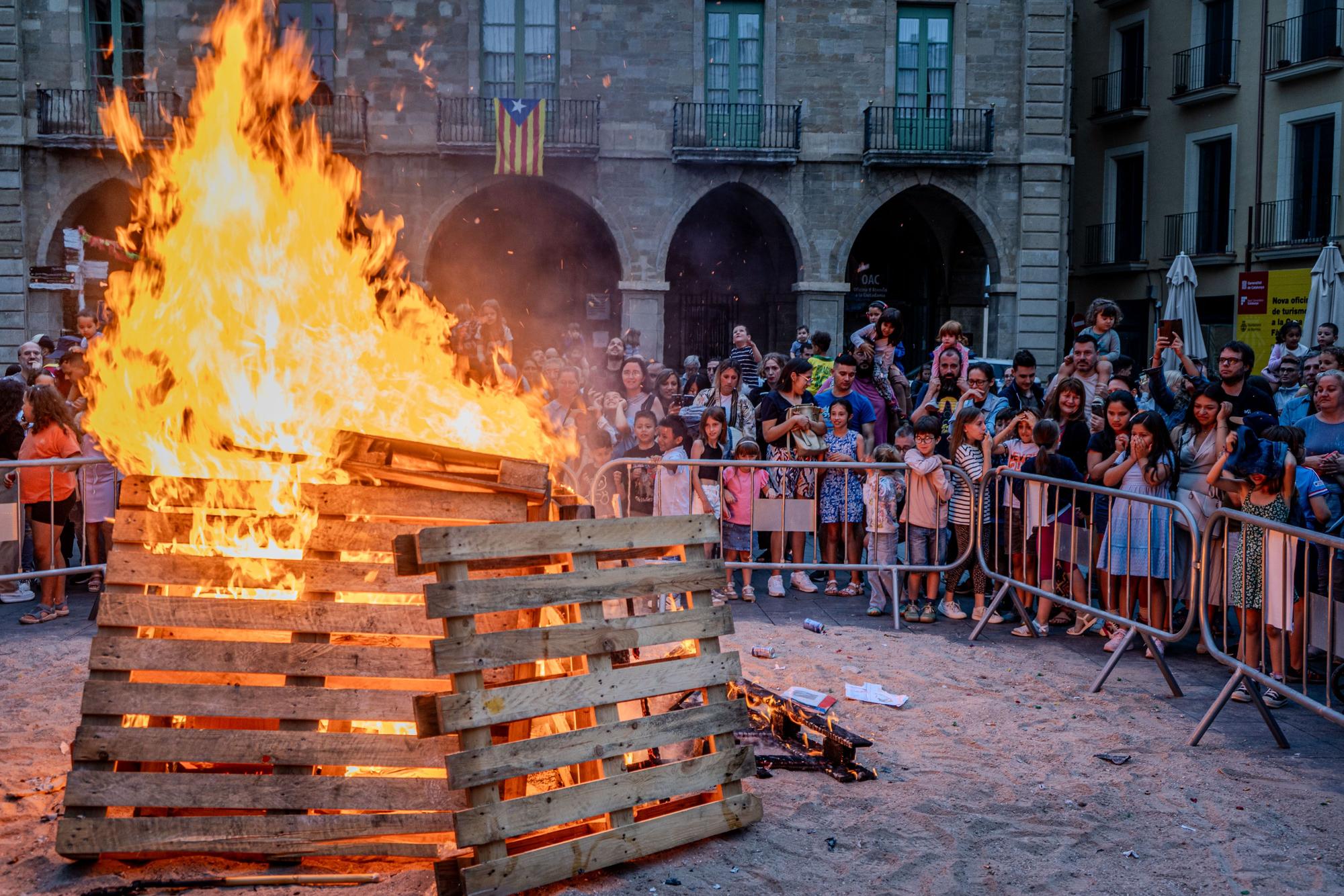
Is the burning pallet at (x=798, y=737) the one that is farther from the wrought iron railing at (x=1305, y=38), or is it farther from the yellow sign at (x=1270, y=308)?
the wrought iron railing at (x=1305, y=38)

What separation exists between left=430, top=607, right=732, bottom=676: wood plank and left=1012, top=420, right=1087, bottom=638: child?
396cm

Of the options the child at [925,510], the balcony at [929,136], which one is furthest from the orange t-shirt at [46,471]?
the balcony at [929,136]

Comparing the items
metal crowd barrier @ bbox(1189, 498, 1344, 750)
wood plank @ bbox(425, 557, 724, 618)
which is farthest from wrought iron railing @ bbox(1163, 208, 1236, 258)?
wood plank @ bbox(425, 557, 724, 618)

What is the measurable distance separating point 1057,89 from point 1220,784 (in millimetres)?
20174

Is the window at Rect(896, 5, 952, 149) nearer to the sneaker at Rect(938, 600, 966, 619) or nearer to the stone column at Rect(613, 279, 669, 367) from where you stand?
the stone column at Rect(613, 279, 669, 367)

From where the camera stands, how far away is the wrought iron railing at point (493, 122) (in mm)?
21672

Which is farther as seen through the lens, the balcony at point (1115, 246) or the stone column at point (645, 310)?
the balcony at point (1115, 246)

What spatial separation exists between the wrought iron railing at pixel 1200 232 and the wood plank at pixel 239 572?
26391 mm

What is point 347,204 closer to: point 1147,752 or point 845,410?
point 845,410

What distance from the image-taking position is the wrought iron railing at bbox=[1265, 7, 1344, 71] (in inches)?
938

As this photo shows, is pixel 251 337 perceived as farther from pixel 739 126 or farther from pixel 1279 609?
pixel 739 126

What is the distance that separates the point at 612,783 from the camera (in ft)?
15.0

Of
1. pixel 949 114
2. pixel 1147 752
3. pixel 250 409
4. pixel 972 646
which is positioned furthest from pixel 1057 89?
pixel 250 409

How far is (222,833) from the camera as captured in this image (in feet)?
14.5
